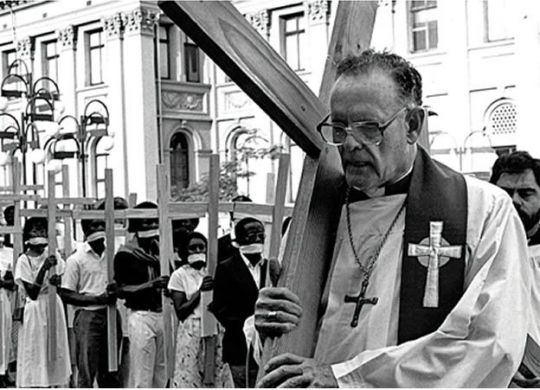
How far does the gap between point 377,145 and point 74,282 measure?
6418 millimetres

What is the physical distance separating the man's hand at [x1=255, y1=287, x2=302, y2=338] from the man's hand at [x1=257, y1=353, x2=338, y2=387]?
0.06 meters

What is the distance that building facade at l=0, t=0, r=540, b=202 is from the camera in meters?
20.9

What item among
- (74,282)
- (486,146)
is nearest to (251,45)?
(74,282)

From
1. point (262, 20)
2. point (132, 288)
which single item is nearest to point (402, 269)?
point (132, 288)

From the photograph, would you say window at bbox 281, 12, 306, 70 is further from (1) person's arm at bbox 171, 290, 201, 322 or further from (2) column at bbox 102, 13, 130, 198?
(1) person's arm at bbox 171, 290, 201, 322

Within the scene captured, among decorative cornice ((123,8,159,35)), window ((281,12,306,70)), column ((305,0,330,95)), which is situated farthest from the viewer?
decorative cornice ((123,8,159,35))

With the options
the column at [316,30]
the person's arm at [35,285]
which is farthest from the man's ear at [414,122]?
the column at [316,30]

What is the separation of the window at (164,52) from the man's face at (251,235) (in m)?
21.0

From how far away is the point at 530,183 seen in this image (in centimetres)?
377

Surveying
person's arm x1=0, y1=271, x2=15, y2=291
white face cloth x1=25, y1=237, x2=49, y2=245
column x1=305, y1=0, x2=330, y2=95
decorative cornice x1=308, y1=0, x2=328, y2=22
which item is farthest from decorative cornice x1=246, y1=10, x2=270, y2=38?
white face cloth x1=25, y1=237, x2=49, y2=245

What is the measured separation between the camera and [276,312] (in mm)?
2143

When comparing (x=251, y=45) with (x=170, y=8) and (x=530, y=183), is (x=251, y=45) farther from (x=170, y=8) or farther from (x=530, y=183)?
(x=530, y=183)

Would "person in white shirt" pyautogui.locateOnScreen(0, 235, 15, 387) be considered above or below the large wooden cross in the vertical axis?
below

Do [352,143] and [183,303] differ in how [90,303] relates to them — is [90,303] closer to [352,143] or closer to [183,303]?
[183,303]
